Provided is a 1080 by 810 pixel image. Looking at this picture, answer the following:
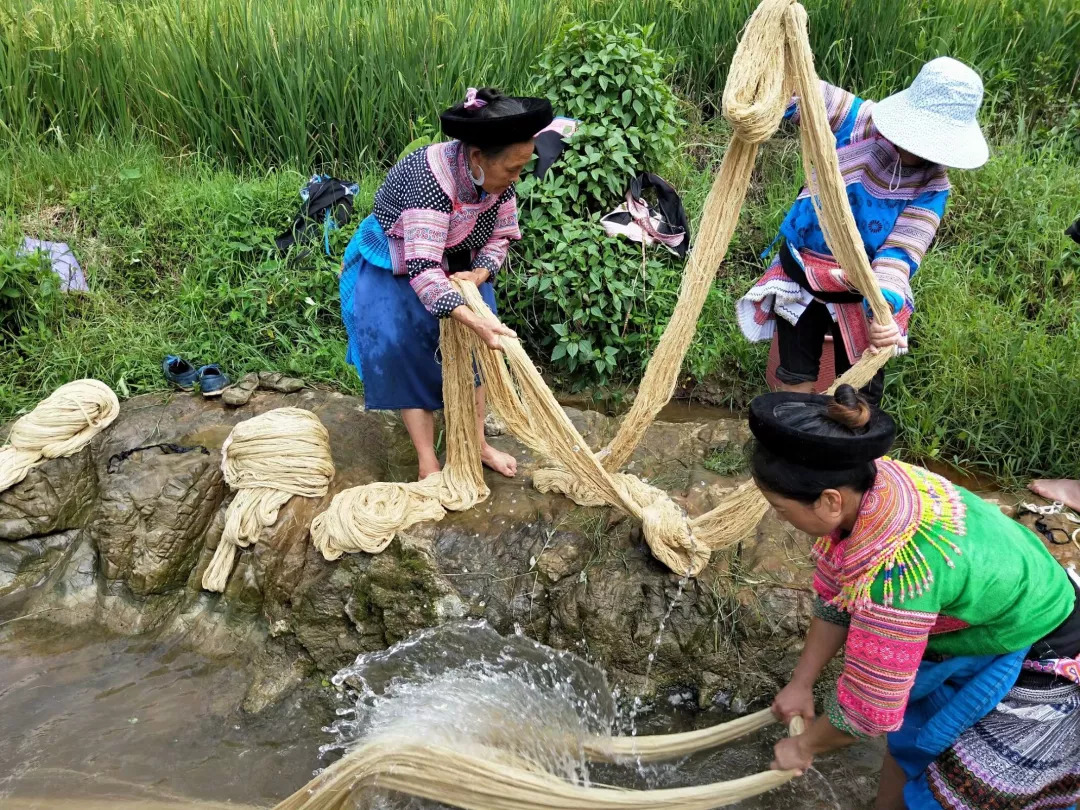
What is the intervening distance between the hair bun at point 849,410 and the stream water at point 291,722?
1436 millimetres

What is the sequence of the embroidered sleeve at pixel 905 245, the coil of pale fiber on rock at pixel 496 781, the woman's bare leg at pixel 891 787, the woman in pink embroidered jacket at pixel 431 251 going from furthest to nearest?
the embroidered sleeve at pixel 905 245 → the woman in pink embroidered jacket at pixel 431 251 → the woman's bare leg at pixel 891 787 → the coil of pale fiber on rock at pixel 496 781

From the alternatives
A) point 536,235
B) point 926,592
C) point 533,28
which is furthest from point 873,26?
point 926,592

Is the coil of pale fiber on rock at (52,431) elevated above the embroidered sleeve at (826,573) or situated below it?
below

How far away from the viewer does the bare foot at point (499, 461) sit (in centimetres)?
323

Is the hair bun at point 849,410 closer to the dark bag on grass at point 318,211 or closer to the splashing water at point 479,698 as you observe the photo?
the splashing water at point 479,698

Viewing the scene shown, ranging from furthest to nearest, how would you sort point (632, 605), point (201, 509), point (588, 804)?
point (201, 509) → point (632, 605) → point (588, 804)

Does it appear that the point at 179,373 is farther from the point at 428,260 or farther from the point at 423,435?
the point at 428,260

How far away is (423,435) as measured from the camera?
3.14m

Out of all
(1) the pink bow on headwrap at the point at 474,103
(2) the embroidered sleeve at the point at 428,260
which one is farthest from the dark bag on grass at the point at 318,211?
(1) the pink bow on headwrap at the point at 474,103

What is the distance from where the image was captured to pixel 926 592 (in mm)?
1579

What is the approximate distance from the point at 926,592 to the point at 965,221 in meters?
3.46

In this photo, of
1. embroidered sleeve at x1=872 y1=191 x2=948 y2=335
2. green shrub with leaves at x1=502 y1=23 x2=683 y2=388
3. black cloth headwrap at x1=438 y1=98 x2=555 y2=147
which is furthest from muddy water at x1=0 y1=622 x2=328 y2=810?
embroidered sleeve at x1=872 y1=191 x2=948 y2=335

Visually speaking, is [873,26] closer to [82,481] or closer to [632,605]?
[632,605]

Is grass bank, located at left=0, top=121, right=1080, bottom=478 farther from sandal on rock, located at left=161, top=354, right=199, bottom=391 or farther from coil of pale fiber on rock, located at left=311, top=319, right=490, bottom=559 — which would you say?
coil of pale fiber on rock, located at left=311, top=319, right=490, bottom=559
